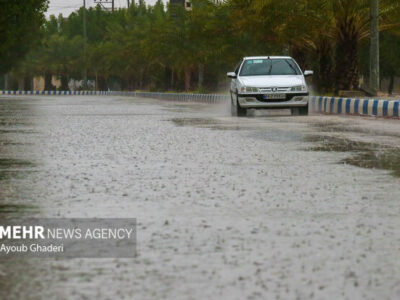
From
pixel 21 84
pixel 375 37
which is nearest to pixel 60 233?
Answer: pixel 375 37

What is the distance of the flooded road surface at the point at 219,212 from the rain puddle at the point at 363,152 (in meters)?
0.02

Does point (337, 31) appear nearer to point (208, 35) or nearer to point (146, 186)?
point (208, 35)

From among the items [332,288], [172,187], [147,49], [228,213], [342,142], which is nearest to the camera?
[332,288]

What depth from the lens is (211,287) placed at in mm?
4992

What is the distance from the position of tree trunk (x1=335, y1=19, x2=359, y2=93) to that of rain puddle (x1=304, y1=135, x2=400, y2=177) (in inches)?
817

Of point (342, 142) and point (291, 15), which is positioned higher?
point (291, 15)

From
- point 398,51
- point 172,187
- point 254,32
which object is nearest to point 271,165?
point 172,187

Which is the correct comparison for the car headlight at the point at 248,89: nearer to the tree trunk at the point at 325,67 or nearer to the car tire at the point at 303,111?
the car tire at the point at 303,111

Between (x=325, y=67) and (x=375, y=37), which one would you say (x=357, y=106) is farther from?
(x=325, y=67)

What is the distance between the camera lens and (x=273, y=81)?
2655 centimetres

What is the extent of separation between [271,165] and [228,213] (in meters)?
4.04

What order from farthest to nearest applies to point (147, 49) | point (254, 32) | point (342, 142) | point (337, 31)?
1. point (147, 49)
2. point (254, 32)
3. point (337, 31)
4. point (342, 142)

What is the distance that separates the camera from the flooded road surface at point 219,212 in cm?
509

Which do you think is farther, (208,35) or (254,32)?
(208,35)
